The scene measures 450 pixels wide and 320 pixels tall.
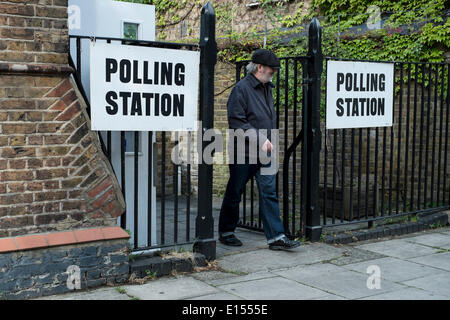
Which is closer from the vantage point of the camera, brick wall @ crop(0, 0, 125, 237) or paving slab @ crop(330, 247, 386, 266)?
brick wall @ crop(0, 0, 125, 237)

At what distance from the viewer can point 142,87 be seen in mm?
4570

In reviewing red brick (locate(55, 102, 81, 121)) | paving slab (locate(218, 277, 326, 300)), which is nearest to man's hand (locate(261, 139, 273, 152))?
paving slab (locate(218, 277, 326, 300))

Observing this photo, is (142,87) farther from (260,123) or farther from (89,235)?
(260,123)

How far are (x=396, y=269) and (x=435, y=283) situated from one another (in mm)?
484

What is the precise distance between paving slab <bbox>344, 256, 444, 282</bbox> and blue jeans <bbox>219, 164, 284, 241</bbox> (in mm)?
845

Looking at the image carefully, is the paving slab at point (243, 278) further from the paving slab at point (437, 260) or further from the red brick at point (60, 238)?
the paving slab at point (437, 260)

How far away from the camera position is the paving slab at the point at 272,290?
4199mm

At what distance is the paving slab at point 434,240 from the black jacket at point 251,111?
7.32 feet

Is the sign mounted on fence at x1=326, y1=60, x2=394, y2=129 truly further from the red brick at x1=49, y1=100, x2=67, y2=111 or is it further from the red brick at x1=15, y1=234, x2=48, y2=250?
the red brick at x1=15, y1=234, x2=48, y2=250

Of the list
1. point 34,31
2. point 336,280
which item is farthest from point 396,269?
point 34,31

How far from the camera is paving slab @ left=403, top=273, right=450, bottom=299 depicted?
4.39 metres

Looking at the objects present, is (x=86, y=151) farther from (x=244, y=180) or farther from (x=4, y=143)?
(x=244, y=180)

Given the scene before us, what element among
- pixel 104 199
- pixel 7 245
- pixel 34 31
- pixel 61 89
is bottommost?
pixel 7 245

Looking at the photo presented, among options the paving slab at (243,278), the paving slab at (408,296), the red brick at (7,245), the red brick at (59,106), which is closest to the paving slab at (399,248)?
the paving slab at (408,296)
